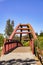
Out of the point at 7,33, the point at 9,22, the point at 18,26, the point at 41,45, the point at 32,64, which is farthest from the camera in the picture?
the point at 9,22

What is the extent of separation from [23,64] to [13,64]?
27.6 inches

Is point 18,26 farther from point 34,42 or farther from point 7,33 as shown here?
point 7,33

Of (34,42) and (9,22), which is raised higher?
(9,22)

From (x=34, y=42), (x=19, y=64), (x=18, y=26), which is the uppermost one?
(x=18, y=26)

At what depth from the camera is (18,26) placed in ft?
176

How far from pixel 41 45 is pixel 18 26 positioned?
3361 cm

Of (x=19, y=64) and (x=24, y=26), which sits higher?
(x=24, y=26)

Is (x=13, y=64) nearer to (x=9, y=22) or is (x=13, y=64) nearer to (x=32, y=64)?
(x=32, y=64)

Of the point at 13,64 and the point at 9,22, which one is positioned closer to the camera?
the point at 13,64

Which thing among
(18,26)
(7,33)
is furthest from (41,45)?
(7,33)

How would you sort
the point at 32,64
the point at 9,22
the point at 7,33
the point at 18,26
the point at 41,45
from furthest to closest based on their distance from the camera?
the point at 9,22 < the point at 7,33 < the point at 18,26 < the point at 41,45 < the point at 32,64

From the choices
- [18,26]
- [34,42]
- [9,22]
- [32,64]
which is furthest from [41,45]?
[9,22]

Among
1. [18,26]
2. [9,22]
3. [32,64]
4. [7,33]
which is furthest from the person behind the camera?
[9,22]

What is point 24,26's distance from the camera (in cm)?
5609
